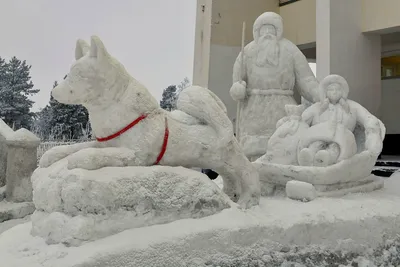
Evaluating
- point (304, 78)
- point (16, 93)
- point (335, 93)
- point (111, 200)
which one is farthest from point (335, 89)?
point (16, 93)

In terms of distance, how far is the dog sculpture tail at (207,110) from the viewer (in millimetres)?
1811

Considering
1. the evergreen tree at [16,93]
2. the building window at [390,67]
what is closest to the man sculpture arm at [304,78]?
the evergreen tree at [16,93]

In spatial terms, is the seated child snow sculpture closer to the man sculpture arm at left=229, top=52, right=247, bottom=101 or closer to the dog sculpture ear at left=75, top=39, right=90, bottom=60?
the man sculpture arm at left=229, top=52, right=247, bottom=101

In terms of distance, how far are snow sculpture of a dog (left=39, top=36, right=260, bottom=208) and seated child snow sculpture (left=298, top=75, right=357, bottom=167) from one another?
2.65ft

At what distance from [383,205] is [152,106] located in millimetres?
1420

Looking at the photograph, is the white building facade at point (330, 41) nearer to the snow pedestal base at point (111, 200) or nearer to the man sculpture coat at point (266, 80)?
the man sculpture coat at point (266, 80)

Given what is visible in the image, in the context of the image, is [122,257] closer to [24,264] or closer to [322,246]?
[24,264]

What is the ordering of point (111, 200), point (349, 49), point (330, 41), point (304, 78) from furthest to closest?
point (349, 49), point (330, 41), point (304, 78), point (111, 200)

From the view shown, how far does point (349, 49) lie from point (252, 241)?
473 cm

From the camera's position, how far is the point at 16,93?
7.00 meters

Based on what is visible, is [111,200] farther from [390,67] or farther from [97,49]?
[390,67]

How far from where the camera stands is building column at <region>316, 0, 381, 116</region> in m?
5.34

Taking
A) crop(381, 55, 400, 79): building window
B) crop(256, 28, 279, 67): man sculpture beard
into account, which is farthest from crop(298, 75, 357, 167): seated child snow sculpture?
crop(381, 55, 400, 79): building window

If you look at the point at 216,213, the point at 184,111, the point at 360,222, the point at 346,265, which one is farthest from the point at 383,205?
the point at 184,111
